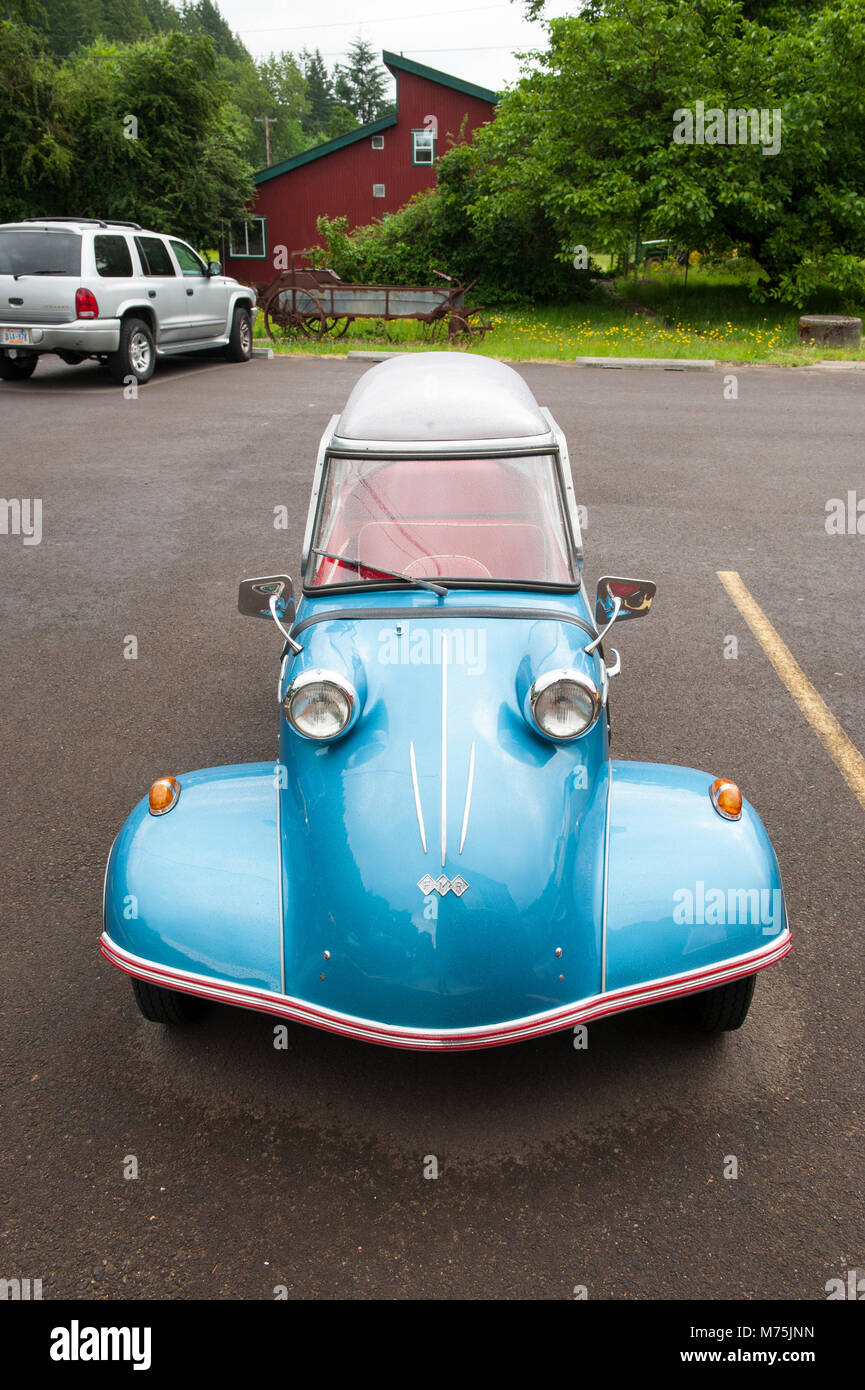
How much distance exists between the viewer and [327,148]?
122 feet

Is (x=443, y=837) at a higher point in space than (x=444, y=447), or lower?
lower

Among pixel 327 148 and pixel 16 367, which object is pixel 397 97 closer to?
pixel 327 148

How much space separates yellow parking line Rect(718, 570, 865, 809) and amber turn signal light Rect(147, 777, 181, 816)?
3.13 m

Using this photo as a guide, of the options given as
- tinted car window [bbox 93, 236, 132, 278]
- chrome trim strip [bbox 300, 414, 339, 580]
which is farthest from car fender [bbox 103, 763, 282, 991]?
tinted car window [bbox 93, 236, 132, 278]

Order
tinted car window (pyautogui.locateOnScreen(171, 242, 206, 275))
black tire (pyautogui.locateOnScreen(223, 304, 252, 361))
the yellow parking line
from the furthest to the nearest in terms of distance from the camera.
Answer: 1. black tire (pyautogui.locateOnScreen(223, 304, 252, 361))
2. tinted car window (pyautogui.locateOnScreen(171, 242, 206, 275))
3. the yellow parking line

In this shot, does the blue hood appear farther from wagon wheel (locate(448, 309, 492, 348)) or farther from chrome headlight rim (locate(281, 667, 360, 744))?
wagon wheel (locate(448, 309, 492, 348))

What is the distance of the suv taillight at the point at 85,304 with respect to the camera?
45.2 feet

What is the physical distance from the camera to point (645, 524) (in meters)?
8.80

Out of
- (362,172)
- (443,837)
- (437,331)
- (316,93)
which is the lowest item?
(443,837)

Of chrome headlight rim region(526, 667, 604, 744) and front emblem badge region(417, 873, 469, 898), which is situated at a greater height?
chrome headlight rim region(526, 667, 604, 744)

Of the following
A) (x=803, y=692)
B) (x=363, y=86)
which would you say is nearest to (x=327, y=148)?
(x=803, y=692)

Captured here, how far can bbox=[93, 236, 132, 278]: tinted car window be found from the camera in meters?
14.3

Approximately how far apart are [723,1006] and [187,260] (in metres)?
16.1

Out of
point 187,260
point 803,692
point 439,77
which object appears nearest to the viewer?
point 803,692
